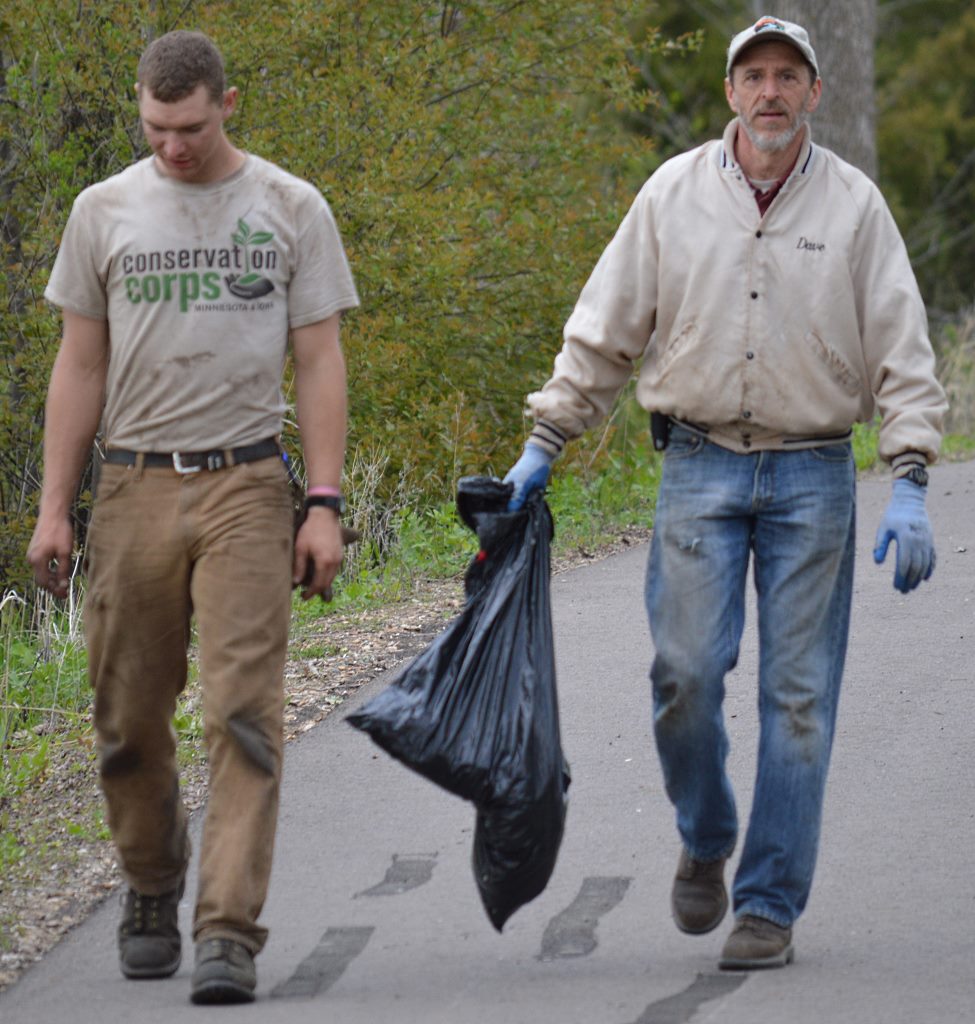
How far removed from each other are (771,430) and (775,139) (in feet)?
2.09

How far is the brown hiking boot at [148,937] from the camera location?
15.3 ft

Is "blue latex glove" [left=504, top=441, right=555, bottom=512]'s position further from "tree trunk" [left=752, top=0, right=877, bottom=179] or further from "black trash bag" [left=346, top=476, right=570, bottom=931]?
"tree trunk" [left=752, top=0, right=877, bottom=179]

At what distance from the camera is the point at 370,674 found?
7602 millimetres

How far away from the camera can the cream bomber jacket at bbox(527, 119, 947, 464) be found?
4578mm

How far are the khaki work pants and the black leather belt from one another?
0.02 m

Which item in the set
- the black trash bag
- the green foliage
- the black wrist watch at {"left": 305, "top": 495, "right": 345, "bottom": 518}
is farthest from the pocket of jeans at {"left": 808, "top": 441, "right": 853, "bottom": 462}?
the green foliage

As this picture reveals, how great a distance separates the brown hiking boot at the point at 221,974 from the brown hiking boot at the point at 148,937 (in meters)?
0.23

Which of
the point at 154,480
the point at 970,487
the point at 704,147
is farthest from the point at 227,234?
the point at 970,487

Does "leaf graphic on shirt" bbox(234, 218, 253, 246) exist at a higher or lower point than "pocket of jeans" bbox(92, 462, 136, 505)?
higher

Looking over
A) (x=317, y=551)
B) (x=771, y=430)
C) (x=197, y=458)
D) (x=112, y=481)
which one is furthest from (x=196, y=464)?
(x=771, y=430)

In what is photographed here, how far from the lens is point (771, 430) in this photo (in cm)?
465

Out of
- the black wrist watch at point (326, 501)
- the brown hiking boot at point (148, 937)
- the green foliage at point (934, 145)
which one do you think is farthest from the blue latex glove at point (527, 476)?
the green foliage at point (934, 145)

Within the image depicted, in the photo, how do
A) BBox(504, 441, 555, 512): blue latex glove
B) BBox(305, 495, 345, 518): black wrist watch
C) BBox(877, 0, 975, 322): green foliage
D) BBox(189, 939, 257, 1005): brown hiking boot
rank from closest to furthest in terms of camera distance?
BBox(189, 939, 257, 1005): brown hiking boot
BBox(305, 495, 345, 518): black wrist watch
BBox(504, 441, 555, 512): blue latex glove
BBox(877, 0, 975, 322): green foliage

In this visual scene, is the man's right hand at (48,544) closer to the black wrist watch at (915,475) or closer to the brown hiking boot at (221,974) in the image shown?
the brown hiking boot at (221,974)
